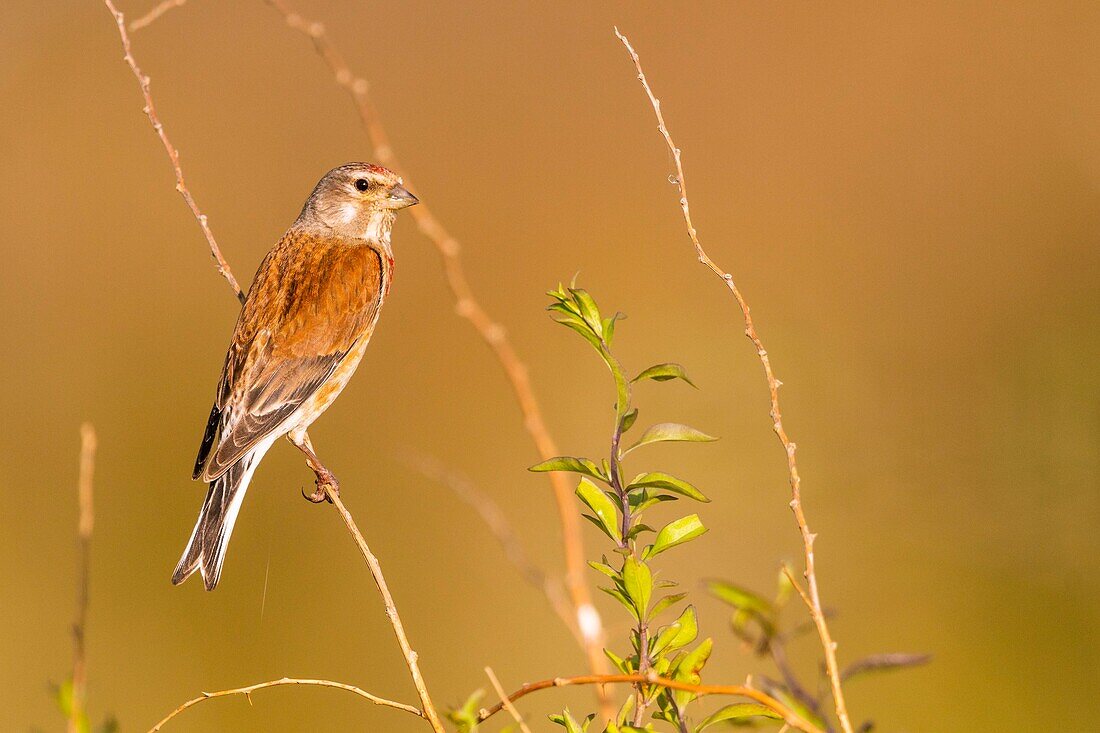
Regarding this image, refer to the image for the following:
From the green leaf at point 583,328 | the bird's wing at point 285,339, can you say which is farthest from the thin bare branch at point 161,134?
the green leaf at point 583,328

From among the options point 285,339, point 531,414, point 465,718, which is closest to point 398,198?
point 285,339

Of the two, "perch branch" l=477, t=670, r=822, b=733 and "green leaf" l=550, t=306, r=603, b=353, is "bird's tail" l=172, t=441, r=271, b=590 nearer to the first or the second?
"green leaf" l=550, t=306, r=603, b=353

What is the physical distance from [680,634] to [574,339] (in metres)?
5.08

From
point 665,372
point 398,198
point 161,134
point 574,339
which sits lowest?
point 574,339

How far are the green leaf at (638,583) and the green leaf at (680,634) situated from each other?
56 mm

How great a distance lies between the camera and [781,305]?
21.2 feet

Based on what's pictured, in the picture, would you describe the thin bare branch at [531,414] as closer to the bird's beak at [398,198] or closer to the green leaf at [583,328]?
the green leaf at [583,328]

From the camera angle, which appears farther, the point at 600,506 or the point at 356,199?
the point at 356,199

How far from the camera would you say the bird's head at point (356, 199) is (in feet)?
11.7

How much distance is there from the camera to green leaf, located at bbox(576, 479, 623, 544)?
145 centimetres

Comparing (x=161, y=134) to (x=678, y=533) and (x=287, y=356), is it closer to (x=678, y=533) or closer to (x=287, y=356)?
(x=287, y=356)

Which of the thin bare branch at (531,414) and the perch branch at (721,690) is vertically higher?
the thin bare branch at (531,414)

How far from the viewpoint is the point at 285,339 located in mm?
3109

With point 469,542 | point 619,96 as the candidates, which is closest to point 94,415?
point 469,542
